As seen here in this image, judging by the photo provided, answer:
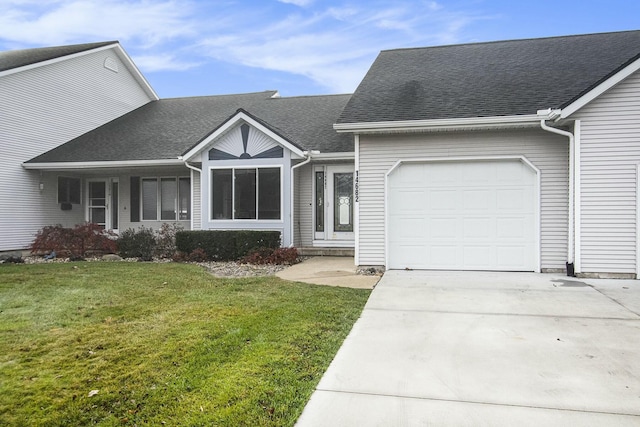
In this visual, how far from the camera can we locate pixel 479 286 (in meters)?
7.44

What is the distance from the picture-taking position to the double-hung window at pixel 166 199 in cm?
1394

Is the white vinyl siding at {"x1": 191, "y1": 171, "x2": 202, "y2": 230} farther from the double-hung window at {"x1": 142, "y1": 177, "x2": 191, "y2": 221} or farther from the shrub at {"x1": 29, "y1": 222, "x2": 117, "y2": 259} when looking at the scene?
the shrub at {"x1": 29, "y1": 222, "x2": 117, "y2": 259}

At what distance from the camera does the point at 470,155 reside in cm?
890

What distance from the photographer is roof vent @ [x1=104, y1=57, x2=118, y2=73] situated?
16188mm

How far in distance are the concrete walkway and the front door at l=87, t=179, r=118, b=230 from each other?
8.06 meters

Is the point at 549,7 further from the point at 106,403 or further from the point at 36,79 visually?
the point at 36,79

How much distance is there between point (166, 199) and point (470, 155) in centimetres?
987

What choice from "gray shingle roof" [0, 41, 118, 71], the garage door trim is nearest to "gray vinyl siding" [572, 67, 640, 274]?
the garage door trim

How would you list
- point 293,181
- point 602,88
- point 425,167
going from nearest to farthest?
1. point 602,88
2. point 425,167
3. point 293,181

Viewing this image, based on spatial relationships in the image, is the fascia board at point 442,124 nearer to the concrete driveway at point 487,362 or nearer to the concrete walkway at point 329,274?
the concrete walkway at point 329,274

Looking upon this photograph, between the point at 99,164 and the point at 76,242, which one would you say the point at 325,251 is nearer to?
the point at 76,242

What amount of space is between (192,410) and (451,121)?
7354 millimetres

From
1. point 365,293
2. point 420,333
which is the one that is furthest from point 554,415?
point 365,293

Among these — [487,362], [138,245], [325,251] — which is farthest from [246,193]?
[487,362]
